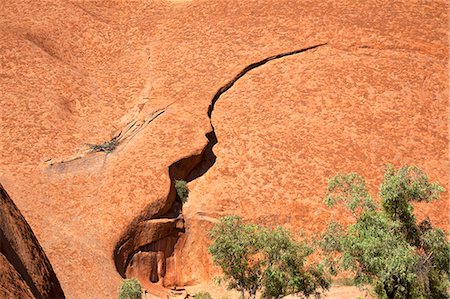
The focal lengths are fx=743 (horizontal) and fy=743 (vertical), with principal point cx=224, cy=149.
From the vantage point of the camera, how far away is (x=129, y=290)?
1950cm

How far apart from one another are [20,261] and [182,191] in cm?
1524

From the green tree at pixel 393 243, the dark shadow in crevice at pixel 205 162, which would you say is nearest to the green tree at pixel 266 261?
the green tree at pixel 393 243

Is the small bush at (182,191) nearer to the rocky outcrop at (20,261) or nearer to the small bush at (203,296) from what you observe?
the small bush at (203,296)

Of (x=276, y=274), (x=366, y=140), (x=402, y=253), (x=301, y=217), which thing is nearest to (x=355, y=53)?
(x=366, y=140)

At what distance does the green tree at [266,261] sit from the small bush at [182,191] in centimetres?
715

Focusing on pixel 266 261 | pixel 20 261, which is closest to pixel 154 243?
pixel 266 261

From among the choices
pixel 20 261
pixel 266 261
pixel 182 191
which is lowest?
pixel 182 191

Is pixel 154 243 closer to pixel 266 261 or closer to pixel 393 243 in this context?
pixel 266 261

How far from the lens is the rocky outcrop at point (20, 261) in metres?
8.57

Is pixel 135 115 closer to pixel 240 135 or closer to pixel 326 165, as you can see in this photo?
pixel 240 135

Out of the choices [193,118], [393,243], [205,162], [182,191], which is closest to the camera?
[393,243]

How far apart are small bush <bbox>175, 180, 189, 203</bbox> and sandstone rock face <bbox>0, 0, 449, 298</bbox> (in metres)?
0.22

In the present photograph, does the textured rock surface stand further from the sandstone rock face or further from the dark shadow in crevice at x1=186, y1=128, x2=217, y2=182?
the dark shadow in crevice at x1=186, y1=128, x2=217, y2=182

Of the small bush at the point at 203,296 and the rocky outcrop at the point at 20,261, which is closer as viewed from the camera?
the rocky outcrop at the point at 20,261
